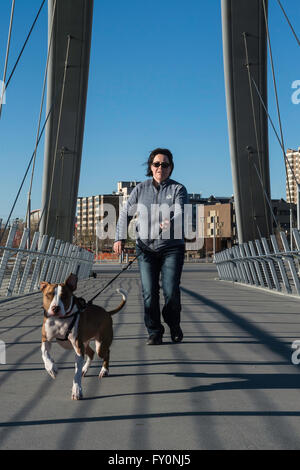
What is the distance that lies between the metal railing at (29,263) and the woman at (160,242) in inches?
47.4

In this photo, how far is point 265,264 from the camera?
17.9 meters

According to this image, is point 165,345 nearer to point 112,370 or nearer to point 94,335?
point 112,370

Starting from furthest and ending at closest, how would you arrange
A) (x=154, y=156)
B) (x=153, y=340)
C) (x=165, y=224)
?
(x=154, y=156)
(x=153, y=340)
(x=165, y=224)

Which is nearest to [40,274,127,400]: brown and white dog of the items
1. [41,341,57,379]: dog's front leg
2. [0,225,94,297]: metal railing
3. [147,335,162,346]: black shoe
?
[41,341,57,379]: dog's front leg

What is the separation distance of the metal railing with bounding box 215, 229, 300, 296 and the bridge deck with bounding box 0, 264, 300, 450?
19.1 feet

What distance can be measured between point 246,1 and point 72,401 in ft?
56.3

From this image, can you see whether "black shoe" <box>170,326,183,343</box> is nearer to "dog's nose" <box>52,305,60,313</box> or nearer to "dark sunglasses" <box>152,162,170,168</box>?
"dark sunglasses" <box>152,162,170,168</box>

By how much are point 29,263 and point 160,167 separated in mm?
8822

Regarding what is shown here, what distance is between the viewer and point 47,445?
3166 millimetres

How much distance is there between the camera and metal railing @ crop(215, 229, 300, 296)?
1359cm

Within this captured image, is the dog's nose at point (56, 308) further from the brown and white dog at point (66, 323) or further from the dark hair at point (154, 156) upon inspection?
the dark hair at point (154, 156)

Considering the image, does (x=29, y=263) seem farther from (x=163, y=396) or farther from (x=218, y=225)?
(x=218, y=225)

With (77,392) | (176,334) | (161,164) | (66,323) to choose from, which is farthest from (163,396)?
(161,164)
